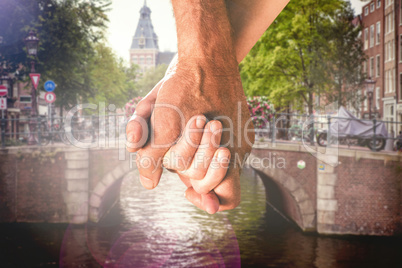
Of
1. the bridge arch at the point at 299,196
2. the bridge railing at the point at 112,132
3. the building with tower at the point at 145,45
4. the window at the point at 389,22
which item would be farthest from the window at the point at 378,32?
the building with tower at the point at 145,45

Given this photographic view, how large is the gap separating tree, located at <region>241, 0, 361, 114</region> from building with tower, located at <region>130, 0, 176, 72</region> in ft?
259

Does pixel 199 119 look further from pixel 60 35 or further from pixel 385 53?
pixel 385 53

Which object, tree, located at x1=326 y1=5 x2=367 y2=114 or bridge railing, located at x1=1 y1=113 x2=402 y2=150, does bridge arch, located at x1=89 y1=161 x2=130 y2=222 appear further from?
tree, located at x1=326 y1=5 x2=367 y2=114

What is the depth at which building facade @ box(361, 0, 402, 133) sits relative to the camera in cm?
2652

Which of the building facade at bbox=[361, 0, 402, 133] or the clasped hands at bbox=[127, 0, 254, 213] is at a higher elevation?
the building facade at bbox=[361, 0, 402, 133]

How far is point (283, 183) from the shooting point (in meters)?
16.0

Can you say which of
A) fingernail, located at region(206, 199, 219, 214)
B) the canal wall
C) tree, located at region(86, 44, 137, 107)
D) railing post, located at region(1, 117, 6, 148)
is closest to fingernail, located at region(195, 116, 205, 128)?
fingernail, located at region(206, 199, 219, 214)

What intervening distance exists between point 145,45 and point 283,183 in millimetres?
85593

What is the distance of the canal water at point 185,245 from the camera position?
13.5 metres

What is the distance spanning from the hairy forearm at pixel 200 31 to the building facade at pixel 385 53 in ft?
82.4

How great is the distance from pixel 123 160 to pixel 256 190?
991 cm

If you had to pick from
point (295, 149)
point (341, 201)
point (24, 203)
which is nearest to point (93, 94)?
point (24, 203)

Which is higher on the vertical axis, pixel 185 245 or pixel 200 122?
pixel 200 122

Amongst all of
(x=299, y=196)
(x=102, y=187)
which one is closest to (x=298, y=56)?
(x=299, y=196)
